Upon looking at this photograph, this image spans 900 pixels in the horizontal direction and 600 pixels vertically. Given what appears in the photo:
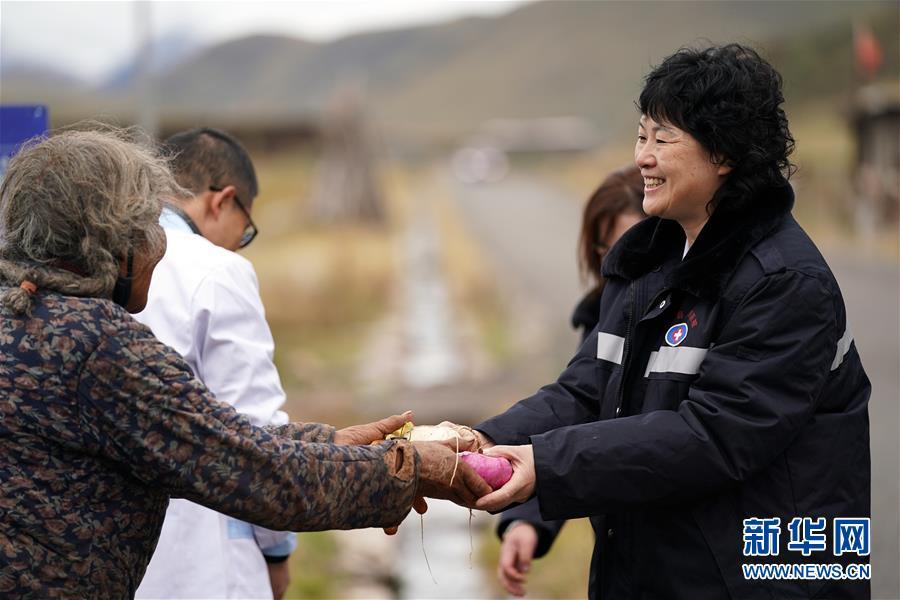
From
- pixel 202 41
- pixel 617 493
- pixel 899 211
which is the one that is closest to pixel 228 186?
pixel 617 493

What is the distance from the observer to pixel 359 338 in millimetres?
13797

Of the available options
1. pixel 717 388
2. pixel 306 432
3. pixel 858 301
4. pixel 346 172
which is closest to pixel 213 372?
pixel 306 432

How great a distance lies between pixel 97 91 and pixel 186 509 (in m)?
5.14

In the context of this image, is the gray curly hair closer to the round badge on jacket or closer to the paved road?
the round badge on jacket

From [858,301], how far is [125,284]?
13101 mm

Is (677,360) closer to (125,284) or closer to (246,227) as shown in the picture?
(125,284)

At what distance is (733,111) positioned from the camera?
8.47ft

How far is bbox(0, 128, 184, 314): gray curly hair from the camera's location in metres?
2.28

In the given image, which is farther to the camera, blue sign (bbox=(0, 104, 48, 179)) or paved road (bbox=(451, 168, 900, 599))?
paved road (bbox=(451, 168, 900, 599))

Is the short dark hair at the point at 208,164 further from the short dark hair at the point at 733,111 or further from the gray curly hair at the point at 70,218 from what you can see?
the short dark hair at the point at 733,111

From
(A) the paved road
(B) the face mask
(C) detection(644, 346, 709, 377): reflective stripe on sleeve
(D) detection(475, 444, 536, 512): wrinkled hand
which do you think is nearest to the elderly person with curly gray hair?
(B) the face mask

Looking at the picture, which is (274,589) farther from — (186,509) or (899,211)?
(899,211)

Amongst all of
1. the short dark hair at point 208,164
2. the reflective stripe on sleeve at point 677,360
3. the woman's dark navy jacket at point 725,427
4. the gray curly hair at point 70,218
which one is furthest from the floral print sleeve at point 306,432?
the short dark hair at point 208,164

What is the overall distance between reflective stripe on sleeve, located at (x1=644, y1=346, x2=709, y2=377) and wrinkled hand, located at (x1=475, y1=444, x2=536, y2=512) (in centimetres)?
37
